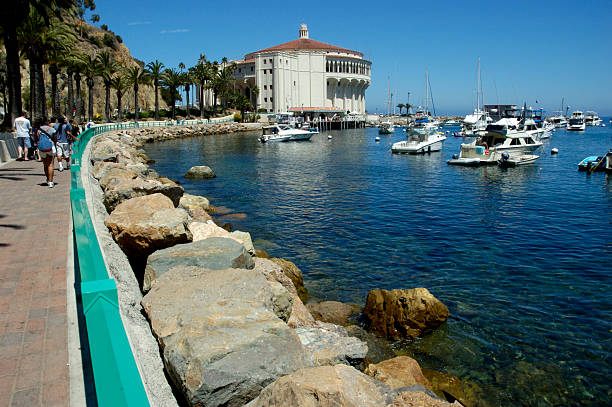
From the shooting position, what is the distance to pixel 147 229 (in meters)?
7.83

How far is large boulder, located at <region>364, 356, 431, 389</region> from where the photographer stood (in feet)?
22.4

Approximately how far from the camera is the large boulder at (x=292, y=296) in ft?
25.5

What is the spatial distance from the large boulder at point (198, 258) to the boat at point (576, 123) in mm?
121158

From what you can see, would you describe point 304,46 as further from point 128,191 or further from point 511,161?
point 128,191

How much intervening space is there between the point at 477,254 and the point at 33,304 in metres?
12.6

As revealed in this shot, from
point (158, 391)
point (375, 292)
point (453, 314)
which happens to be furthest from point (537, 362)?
point (158, 391)

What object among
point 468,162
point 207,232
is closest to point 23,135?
point 207,232

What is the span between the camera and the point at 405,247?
15.4 m

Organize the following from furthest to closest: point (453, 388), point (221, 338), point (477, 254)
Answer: point (477, 254)
point (453, 388)
point (221, 338)

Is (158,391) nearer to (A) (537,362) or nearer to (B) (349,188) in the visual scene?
(A) (537,362)

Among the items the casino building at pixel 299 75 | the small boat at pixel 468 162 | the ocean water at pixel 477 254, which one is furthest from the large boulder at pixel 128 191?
the casino building at pixel 299 75

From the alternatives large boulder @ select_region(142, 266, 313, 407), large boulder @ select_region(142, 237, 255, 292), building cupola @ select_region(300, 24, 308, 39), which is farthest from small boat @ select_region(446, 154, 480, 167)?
building cupola @ select_region(300, 24, 308, 39)

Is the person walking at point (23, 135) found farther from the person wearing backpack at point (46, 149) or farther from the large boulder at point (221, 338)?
the large boulder at point (221, 338)

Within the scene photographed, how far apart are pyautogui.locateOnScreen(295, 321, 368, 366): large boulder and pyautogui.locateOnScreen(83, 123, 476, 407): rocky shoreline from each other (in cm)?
1
